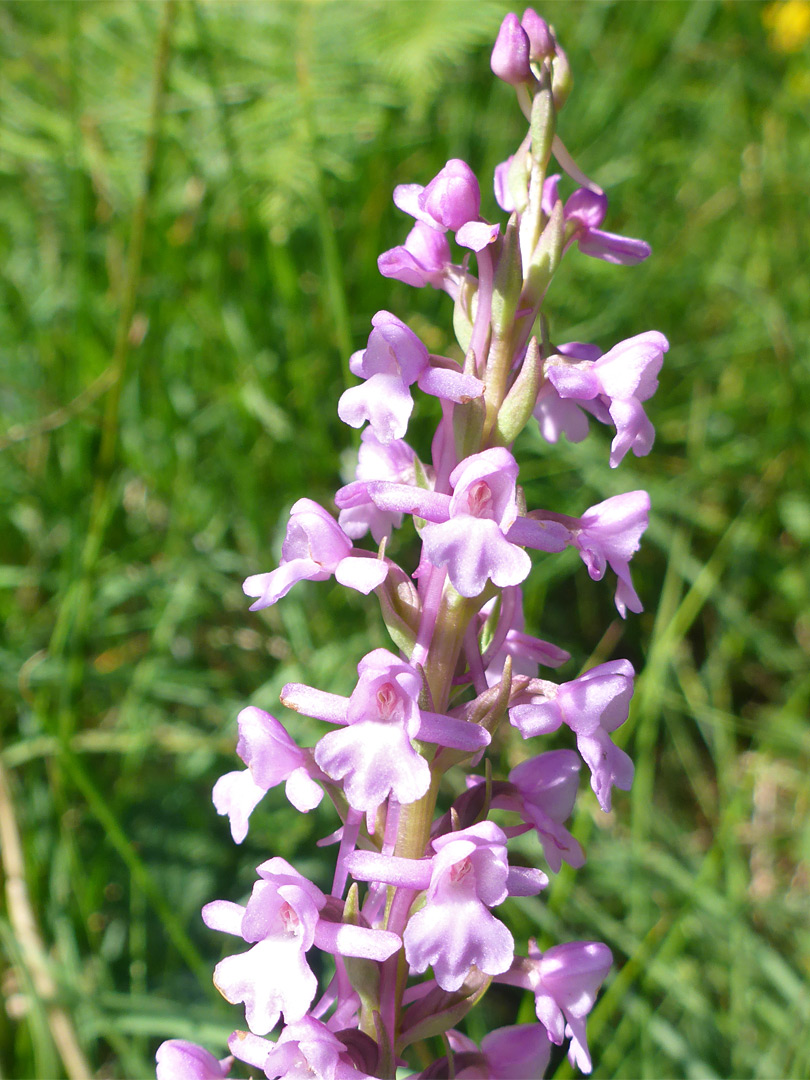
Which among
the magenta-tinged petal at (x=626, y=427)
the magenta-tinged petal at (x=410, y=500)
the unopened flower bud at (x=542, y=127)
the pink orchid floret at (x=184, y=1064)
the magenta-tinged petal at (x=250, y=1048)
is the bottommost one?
the pink orchid floret at (x=184, y=1064)

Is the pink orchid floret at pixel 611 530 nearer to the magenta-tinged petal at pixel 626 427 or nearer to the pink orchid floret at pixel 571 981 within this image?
the magenta-tinged petal at pixel 626 427

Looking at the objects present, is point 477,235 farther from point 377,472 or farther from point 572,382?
point 377,472

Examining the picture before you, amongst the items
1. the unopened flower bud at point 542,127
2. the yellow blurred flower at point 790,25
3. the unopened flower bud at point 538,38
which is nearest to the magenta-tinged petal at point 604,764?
the unopened flower bud at point 542,127

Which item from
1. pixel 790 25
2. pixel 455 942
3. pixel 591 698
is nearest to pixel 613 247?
pixel 591 698

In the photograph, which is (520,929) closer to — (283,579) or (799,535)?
(283,579)

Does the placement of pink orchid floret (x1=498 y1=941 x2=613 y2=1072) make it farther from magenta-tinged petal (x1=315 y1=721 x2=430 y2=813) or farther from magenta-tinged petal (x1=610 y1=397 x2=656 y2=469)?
magenta-tinged petal (x1=610 y1=397 x2=656 y2=469)

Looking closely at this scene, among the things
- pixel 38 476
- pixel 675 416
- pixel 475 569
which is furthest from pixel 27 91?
pixel 475 569

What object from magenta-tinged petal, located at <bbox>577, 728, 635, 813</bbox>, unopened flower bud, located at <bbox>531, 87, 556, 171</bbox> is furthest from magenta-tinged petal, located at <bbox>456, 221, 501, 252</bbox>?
magenta-tinged petal, located at <bbox>577, 728, 635, 813</bbox>
